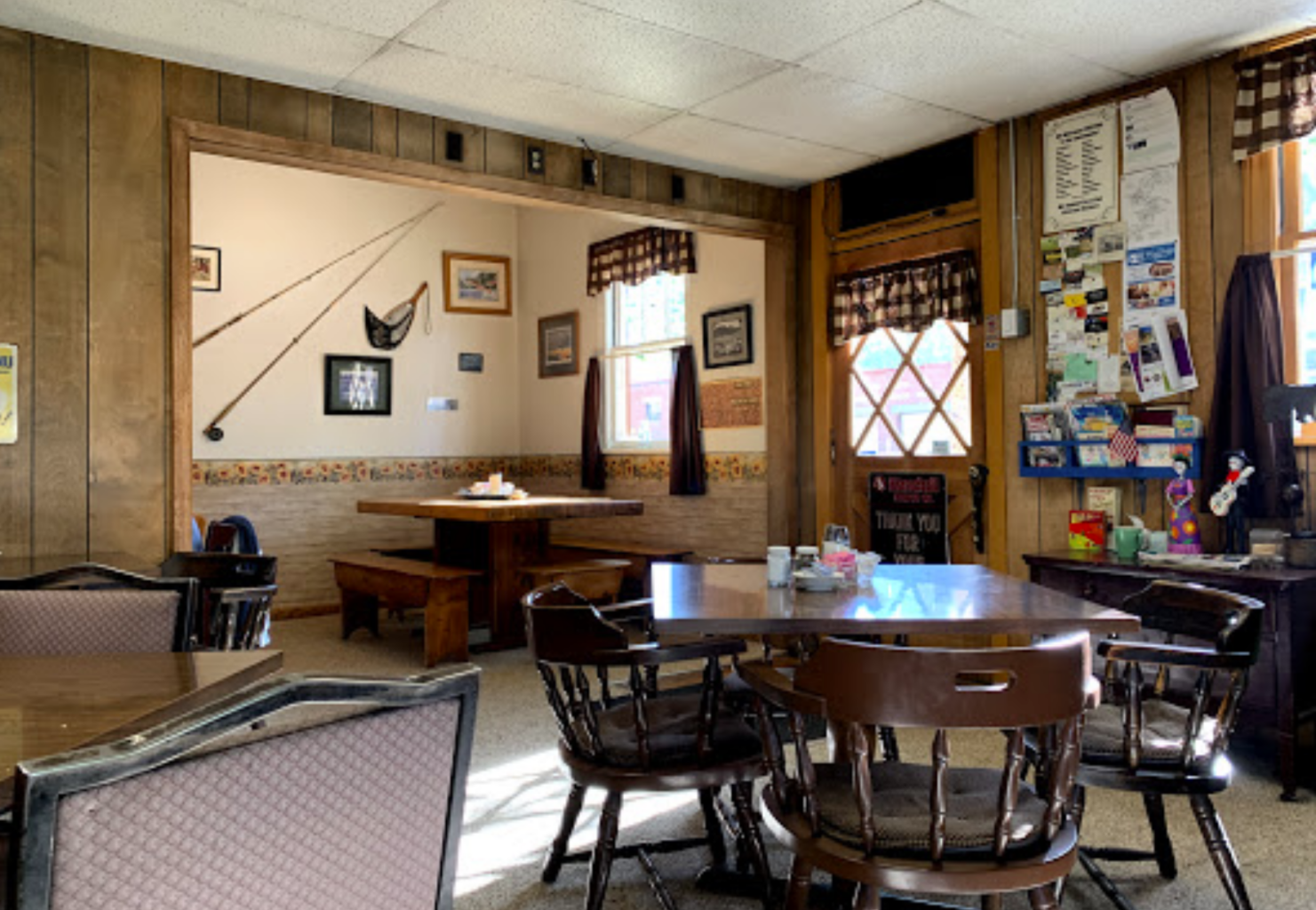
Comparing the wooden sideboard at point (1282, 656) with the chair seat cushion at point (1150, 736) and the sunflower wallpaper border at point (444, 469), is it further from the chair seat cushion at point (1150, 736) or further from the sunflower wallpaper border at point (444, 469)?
the sunflower wallpaper border at point (444, 469)

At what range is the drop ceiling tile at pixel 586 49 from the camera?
3686mm

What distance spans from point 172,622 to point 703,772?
122 centimetres

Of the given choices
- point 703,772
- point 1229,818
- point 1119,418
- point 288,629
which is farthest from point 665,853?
point 288,629

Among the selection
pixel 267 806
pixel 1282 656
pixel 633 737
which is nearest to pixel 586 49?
pixel 633 737

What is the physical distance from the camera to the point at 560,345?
8.49 metres

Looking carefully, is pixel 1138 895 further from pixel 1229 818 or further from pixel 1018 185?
pixel 1018 185

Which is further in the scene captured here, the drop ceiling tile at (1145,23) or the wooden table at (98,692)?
the drop ceiling tile at (1145,23)

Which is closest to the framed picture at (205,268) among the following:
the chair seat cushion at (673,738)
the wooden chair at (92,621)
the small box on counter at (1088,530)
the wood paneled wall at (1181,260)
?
the wood paneled wall at (1181,260)

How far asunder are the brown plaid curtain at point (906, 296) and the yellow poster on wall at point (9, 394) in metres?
4.14

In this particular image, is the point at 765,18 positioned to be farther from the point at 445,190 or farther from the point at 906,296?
the point at 906,296

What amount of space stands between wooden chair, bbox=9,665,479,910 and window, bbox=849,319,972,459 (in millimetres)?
4505

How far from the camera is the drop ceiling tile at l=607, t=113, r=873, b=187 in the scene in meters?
5.05

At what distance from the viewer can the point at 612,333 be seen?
8062 mm

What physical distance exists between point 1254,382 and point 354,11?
12.3 ft
